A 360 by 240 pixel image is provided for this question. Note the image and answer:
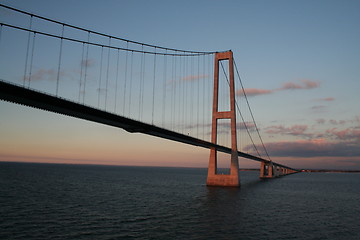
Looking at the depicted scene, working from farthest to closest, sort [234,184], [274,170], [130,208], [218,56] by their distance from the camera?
1. [274,170]
2. [218,56]
3. [234,184]
4. [130,208]

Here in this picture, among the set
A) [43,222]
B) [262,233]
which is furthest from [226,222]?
[43,222]

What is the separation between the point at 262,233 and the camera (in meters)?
21.6

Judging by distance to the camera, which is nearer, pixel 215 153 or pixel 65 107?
pixel 65 107

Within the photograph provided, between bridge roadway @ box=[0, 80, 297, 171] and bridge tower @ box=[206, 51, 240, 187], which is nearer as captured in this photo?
bridge roadway @ box=[0, 80, 297, 171]

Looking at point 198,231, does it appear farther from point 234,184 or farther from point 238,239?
point 234,184

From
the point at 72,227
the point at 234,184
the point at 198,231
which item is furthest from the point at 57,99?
the point at 234,184

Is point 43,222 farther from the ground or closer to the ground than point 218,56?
closer to the ground

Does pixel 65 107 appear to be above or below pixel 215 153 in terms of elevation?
above

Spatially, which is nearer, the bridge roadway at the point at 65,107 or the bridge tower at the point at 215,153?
the bridge roadway at the point at 65,107

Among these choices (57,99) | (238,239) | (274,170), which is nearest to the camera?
(238,239)

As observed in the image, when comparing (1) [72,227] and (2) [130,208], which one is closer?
(1) [72,227]

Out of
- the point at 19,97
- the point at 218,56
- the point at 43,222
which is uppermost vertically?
the point at 218,56

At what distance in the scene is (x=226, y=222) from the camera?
2539 centimetres

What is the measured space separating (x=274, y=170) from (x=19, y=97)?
115 meters
